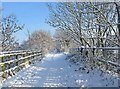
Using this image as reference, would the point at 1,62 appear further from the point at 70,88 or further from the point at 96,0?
the point at 96,0

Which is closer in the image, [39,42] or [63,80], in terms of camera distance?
[63,80]

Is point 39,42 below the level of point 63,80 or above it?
above

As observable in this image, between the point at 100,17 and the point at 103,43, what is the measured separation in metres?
3.84

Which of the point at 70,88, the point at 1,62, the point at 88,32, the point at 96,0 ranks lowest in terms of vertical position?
the point at 70,88

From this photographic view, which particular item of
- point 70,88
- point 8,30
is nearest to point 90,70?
point 70,88

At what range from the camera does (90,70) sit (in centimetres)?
1196

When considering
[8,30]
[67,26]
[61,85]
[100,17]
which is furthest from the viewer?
[8,30]

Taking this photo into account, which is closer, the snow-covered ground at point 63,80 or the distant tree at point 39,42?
the snow-covered ground at point 63,80

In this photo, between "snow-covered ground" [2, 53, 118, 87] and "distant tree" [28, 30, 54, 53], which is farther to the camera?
"distant tree" [28, 30, 54, 53]

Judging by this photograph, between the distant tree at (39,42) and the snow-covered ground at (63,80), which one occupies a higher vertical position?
the distant tree at (39,42)

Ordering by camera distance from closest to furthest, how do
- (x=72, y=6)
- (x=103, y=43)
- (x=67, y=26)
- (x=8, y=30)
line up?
(x=103, y=43), (x=72, y=6), (x=67, y=26), (x=8, y=30)

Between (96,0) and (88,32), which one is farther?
(88,32)

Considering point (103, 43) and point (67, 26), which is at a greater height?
point (67, 26)

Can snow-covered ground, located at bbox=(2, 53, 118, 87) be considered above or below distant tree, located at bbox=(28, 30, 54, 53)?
below
